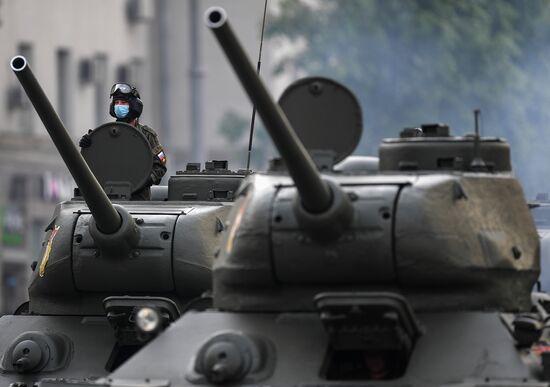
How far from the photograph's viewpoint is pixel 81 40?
6644 centimetres

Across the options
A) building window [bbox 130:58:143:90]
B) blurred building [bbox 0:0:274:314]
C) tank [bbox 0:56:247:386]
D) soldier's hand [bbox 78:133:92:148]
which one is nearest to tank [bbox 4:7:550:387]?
tank [bbox 0:56:247:386]

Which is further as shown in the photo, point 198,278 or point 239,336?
point 198,278

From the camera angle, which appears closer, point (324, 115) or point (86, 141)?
point (324, 115)

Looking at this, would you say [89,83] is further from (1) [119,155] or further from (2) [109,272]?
(2) [109,272]

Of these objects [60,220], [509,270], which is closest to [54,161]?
[60,220]

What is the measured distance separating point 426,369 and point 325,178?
5.51 feet

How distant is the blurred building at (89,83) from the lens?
60844 mm

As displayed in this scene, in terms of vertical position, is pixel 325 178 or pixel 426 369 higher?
pixel 325 178

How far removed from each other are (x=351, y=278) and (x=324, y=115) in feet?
4.96

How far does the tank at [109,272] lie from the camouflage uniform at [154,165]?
0.94 feet

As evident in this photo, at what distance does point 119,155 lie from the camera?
23.8m

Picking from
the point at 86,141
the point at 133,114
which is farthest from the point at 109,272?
the point at 133,114

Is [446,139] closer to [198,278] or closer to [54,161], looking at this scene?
[198,278]

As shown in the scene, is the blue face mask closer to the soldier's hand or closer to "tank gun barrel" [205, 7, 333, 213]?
the soldier's hand
